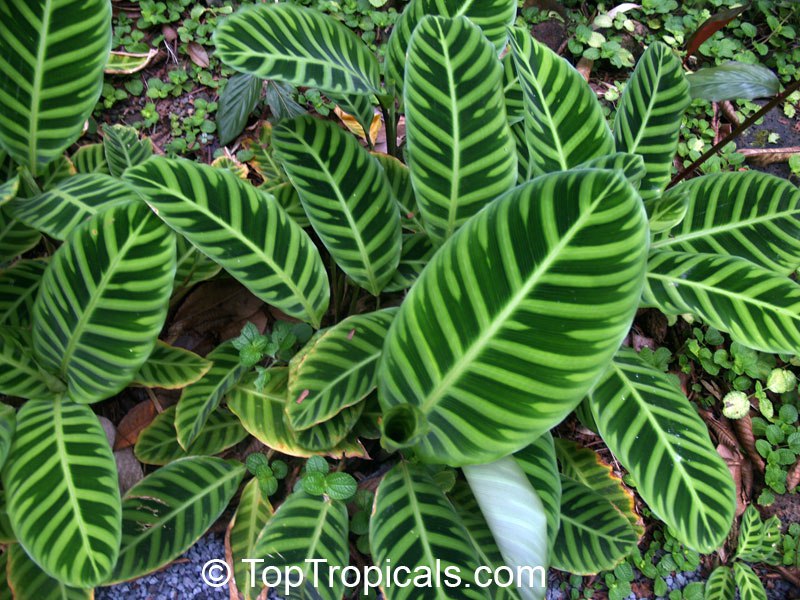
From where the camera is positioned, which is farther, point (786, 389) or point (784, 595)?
point (786, 389)

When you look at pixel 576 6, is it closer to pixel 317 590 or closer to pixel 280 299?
pixel 280 299

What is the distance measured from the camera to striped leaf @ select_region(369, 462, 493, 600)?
35.5 inches

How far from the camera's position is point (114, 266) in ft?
2.89

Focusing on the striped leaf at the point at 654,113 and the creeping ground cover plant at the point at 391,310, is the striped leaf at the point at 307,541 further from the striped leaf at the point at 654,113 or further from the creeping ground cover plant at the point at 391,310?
the striped leaf at the point at 654,113

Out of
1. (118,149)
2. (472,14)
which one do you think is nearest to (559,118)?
(472,14)

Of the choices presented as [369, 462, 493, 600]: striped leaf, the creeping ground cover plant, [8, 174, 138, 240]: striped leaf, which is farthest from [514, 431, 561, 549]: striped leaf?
[8, 174, 138, 240]: striped leaf

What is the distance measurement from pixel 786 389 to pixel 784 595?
0.50 meters

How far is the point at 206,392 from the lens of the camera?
3.81 ft

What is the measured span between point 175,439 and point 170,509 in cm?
17

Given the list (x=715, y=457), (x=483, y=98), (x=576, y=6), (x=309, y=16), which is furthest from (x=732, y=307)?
(x=576, y=6)

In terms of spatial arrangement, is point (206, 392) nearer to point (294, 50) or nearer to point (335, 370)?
point (335, 370)

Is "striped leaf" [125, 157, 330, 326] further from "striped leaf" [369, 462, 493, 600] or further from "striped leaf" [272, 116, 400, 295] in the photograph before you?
"striped leaf" [369, 462, 493, 600]

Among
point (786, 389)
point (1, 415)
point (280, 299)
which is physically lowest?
point (786, 389)

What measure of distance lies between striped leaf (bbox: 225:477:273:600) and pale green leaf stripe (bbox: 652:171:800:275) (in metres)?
0.93
